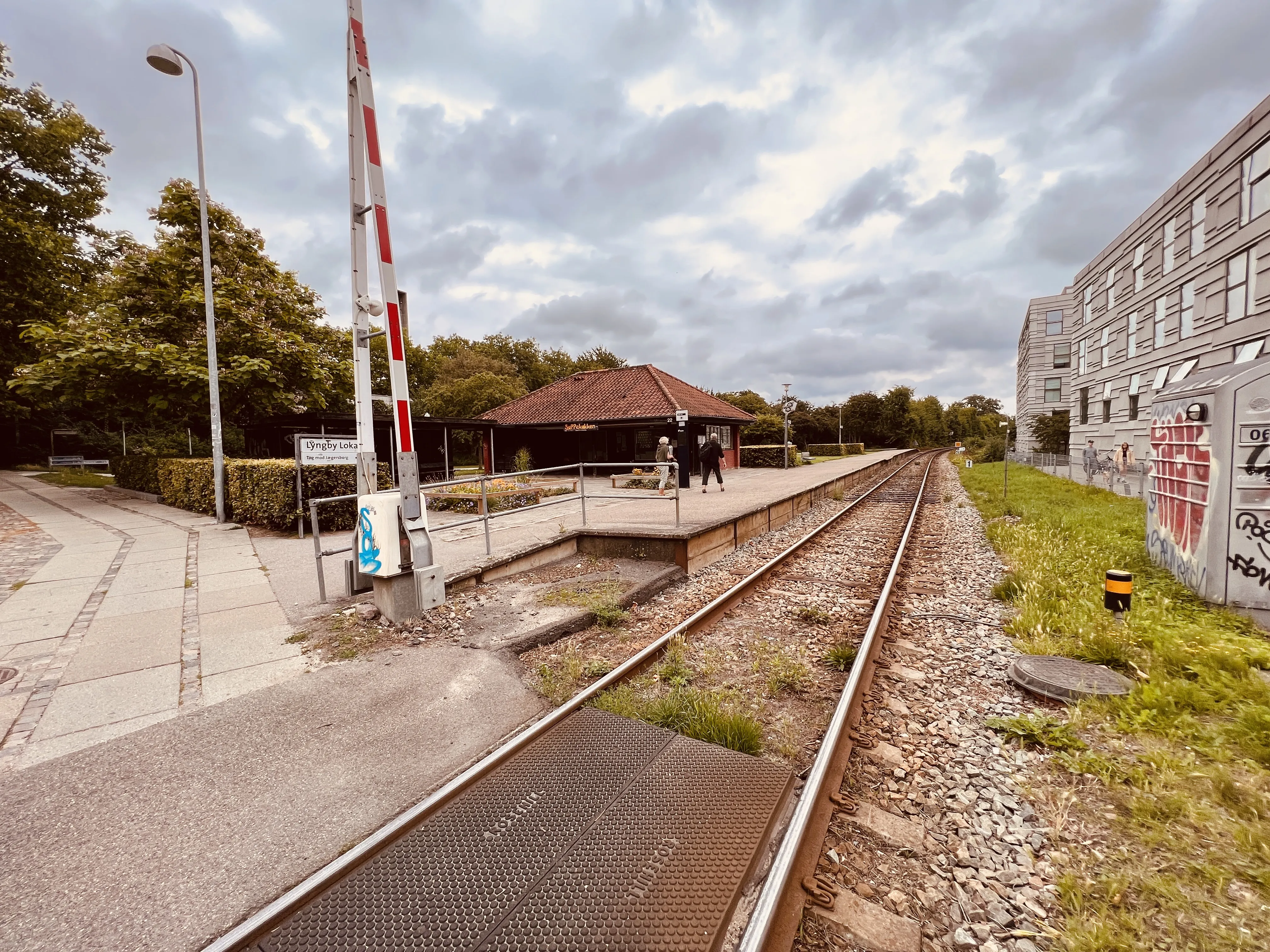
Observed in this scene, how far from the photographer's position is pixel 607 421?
2217cm

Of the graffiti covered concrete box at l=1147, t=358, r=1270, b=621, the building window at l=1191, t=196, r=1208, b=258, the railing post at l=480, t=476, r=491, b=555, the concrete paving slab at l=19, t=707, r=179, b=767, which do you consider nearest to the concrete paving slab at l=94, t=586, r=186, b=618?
the concrete paving slab at l=19, t=707, r=179, b=767

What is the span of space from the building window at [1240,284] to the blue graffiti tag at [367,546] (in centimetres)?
2028

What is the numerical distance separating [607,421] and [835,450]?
124ft

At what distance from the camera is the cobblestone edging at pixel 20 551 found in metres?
6.88

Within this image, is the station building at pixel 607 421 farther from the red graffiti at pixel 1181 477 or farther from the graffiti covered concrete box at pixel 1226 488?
the graffiti covered concrete box at pixel 1226 488

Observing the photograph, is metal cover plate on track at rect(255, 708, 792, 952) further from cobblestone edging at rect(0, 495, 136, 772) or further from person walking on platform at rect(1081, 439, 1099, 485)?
person walking on platform at rect(1081, 439, 1099, 485)

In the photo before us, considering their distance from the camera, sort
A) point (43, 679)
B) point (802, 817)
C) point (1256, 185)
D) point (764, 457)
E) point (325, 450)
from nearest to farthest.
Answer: point (802, 817)
point (43, 679)
point (325, 450)
point (1256, 185)
point (764, 457)

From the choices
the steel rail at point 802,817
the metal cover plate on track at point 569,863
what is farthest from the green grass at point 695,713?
the steel rail at point 802,817

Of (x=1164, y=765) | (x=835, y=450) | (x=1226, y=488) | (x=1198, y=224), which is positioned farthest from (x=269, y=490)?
(x=835, y=450)

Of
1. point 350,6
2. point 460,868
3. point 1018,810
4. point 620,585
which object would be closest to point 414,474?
point 620,585

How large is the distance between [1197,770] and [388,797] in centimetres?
412

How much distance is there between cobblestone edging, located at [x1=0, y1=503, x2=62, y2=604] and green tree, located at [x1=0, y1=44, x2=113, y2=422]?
1156 cm

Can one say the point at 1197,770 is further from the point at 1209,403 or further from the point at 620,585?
the point at 620,585

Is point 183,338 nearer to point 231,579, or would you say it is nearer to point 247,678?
point 231,579
